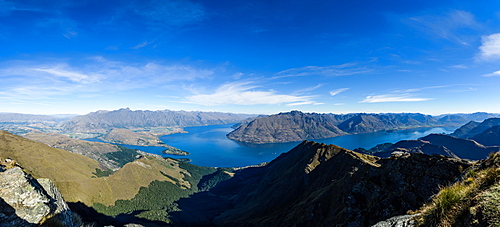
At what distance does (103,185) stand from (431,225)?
19261 cm

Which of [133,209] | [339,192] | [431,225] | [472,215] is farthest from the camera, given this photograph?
[133,209]

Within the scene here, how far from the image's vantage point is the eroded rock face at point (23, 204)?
1864 cm

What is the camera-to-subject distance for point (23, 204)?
20.0 metres

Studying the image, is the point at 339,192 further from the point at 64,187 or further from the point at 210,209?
the point at 64,187

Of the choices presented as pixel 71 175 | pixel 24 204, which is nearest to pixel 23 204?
pixel 24 204

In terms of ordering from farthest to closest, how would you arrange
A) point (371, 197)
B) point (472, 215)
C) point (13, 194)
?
point (371, 197) → point (13, 194) → point (472, 215)

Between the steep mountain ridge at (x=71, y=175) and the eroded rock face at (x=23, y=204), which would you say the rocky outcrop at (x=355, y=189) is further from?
the steep mountain ridge at (x=71, y=175)

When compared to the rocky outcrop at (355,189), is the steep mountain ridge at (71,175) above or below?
below

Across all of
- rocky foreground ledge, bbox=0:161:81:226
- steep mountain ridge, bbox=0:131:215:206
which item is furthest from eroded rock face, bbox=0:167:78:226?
steep mountain ridge, bbox=0:131:215:206

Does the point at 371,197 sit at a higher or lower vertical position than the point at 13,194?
lower

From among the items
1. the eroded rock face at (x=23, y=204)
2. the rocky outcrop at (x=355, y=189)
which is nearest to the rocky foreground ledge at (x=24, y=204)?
the eroded rock face at (x=23, y=204)

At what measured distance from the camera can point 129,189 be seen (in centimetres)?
16738

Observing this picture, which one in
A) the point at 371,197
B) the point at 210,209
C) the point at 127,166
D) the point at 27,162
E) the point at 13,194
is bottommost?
the point at 210,209

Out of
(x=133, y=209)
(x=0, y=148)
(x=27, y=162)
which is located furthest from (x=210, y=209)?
(x=0, y=148)
